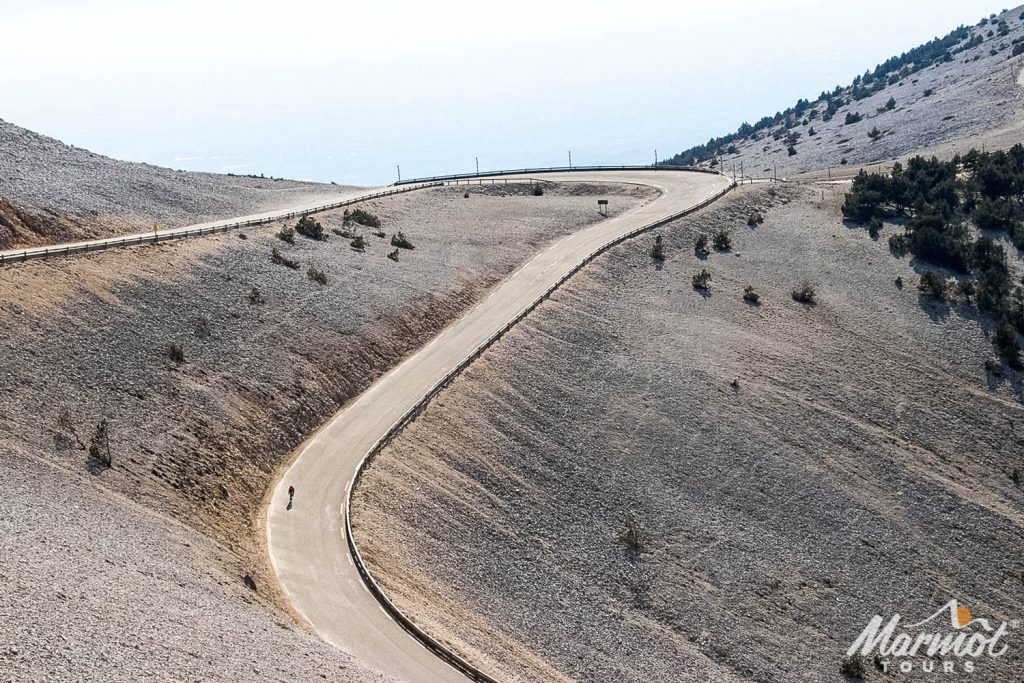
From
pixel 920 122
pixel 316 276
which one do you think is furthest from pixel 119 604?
pixel 920 122

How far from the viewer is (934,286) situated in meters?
66.1

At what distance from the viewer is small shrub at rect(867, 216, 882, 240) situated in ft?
249

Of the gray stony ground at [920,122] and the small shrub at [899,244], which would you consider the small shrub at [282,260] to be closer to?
the small shrub at [899,244]

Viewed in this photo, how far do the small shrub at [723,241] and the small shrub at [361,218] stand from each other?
2234 cm

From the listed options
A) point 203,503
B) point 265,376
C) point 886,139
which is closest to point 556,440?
point 265,376

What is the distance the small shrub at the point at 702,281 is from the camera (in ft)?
216

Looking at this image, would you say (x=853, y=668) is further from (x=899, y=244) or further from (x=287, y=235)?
(x=899, y=244)

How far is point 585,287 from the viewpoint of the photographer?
61.8 m

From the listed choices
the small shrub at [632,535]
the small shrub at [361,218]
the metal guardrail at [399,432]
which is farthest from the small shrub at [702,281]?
the small shrub at [632,535]

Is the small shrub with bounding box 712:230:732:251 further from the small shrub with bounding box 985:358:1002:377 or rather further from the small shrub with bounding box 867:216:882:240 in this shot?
the small shrub with bounding box 985:358:1002:377

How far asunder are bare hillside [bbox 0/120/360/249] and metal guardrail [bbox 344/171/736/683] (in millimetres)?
20321

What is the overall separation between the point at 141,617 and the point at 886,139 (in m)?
97.6

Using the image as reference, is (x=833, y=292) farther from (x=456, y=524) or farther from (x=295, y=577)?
(x=295, y=577)

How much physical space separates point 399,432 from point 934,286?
127ft
